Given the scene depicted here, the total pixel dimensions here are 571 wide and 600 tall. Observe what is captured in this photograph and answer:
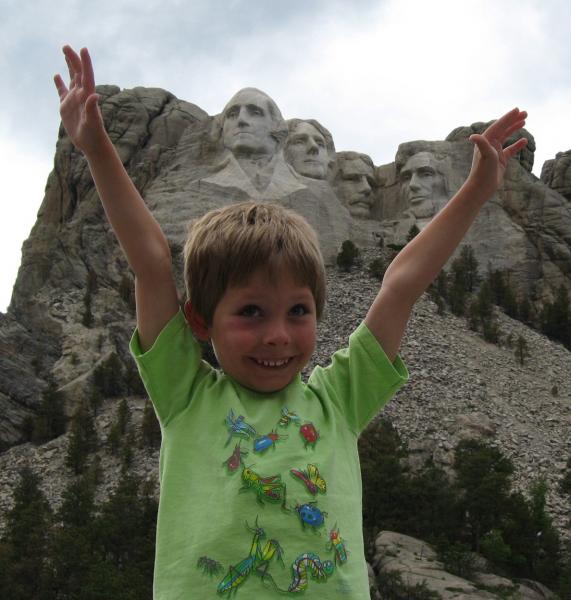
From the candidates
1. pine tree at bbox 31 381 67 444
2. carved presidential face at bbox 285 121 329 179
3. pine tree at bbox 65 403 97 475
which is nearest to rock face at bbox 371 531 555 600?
pine tree at bbox 65 403 97 475

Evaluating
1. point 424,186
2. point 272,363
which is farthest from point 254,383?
point 424,186

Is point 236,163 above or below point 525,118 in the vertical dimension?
above

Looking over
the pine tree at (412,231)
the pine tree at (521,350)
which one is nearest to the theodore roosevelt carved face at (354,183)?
the pine tree at (412,231)

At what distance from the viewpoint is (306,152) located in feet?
99.3

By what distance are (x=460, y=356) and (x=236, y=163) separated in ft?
28.4

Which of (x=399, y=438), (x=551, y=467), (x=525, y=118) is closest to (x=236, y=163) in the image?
(x=399, y=438)

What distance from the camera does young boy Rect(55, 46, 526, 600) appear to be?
8.05 feet

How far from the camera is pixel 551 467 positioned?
874 inches

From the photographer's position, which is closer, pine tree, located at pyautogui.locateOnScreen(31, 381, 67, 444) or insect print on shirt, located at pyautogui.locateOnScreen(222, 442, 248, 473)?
insect print on shirt, located at pyautogui.locateOnScreen(222, 442, 248, 473)

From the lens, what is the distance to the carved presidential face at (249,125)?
28891 millimetres

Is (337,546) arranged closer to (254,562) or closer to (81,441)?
(254,562)

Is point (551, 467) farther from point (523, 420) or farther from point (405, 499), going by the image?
point (405, 499)

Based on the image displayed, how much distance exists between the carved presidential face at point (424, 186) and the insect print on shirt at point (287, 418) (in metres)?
28.5

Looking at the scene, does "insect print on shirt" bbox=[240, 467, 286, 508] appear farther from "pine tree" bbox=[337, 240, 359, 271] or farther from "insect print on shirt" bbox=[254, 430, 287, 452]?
"pine tree" bbox=[337, 240, 359, 271]
